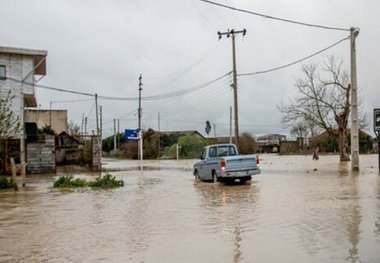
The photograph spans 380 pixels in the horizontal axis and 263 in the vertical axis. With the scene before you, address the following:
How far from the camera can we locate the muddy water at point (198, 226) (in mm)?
8883

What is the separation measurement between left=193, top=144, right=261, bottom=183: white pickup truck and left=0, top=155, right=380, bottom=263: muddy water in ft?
9.98

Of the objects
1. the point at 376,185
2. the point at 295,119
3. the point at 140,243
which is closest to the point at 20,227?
the point at 140,243

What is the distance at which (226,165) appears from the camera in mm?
23219

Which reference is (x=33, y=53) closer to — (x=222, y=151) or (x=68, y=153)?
(x=68, y=153)

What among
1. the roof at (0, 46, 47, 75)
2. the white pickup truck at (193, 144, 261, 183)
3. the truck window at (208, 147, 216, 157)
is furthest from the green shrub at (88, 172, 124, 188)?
the roof at (0, 46, 47, 75)

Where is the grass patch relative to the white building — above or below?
below

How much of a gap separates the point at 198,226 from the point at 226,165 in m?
11.5

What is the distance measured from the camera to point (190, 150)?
67.7 meters

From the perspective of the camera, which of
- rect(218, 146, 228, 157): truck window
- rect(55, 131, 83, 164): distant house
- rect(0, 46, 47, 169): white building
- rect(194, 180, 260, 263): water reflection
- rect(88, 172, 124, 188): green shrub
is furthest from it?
rect(55, 131, 83, 164): distant house

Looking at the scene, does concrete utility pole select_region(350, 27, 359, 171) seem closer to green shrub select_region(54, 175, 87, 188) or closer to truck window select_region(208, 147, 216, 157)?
truck window select_region(208, 147, 216, 157)

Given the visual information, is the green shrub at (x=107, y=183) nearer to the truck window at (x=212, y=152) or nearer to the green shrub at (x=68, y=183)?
the green shrub at (x=68, y=183)

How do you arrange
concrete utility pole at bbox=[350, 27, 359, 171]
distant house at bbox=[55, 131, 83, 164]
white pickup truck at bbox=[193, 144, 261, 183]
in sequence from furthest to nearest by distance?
1. distant house at bbox=[55, 131, 83, 164]
2. concrete utility pole at bbox=[350, 27, 359, 171]
3. white pickup truck at bbox=[193, 144, 261, 183]

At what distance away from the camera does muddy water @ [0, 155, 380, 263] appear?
888 centimetres

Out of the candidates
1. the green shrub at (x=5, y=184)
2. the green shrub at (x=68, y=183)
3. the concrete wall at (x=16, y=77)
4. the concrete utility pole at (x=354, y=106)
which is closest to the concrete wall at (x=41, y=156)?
the concrete wall at (x=16, y=77)
